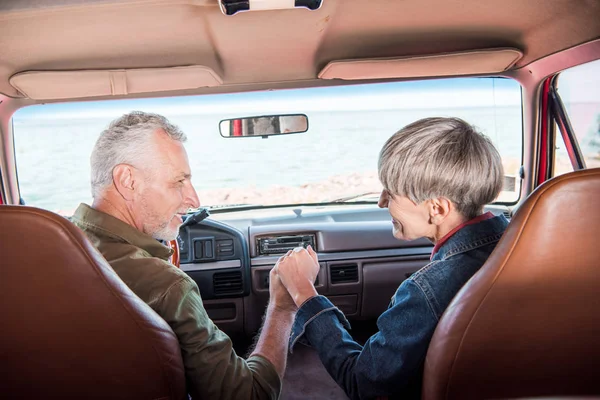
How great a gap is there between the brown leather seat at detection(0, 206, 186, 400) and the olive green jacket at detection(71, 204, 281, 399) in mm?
179

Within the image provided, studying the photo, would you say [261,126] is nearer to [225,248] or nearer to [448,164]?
[225,248]

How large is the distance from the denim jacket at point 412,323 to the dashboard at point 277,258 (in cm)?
189

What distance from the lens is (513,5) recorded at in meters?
2.31

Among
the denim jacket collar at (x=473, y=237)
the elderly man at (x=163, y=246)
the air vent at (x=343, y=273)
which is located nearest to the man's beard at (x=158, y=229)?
the elderly man at (x=163, y=246)

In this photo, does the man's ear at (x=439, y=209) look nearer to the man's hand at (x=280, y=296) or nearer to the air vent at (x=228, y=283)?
the man's hand at (x=280, y=296)

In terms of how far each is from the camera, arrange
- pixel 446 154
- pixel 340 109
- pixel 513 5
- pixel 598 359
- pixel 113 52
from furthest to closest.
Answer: pixel 340 109
pixel 113 52
pixel 513 5
pixel 446 154
pixel 598 359

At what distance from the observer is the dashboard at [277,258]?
347 cm

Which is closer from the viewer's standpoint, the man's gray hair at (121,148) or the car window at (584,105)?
the man's gray hair at (121,148)

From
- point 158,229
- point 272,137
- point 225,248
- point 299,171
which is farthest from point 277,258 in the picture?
point 158,229

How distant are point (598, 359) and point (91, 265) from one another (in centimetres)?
140

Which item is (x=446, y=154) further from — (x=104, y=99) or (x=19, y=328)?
(x=104, y=99)

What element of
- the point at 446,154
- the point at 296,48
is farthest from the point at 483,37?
the point at 446,154

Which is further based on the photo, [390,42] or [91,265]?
[390,42]

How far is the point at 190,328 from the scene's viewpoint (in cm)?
154
